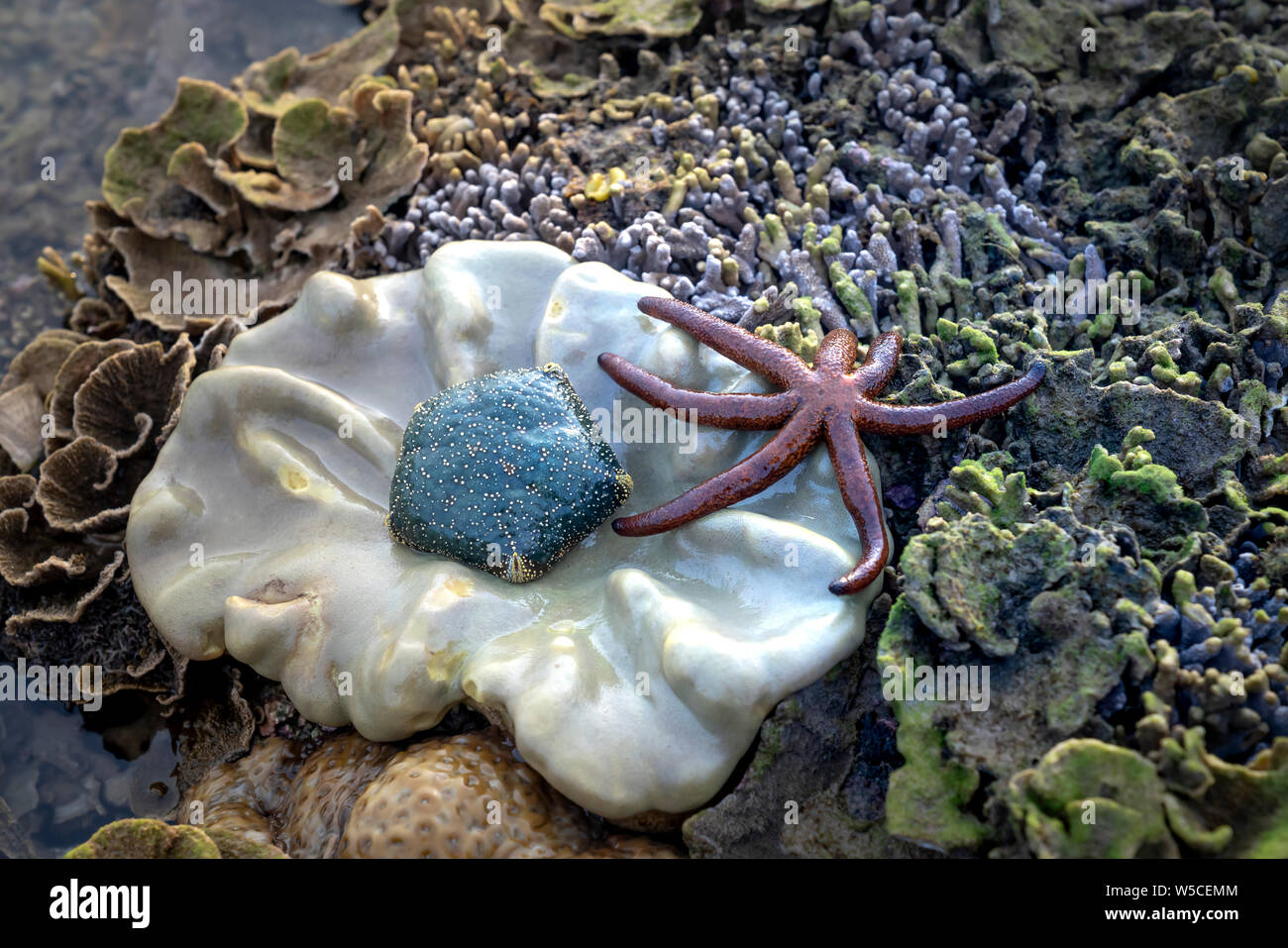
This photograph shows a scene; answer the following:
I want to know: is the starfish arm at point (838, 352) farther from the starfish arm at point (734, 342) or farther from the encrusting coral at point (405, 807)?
the encrusting coral at point (405, 807)

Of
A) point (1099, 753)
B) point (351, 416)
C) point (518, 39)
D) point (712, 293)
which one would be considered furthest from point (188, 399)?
point (1099, 753)

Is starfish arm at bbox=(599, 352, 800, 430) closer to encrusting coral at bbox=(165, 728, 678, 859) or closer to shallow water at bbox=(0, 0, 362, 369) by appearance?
encrusting coral at bbox=(165, 728, 678, 859)

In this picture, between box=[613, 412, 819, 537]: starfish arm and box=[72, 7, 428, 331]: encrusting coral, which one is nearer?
box=[613, 412, 819, 537]: starfish arm

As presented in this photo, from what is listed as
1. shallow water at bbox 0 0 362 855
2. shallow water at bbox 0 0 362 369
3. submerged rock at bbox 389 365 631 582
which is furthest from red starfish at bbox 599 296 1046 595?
shallow water at bbox 0 0 362 369

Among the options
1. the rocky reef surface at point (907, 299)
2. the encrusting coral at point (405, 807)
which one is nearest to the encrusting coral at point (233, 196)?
the rocky reef surface at point (907, 299)

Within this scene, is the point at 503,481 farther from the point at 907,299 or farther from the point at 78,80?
the point at 78,80

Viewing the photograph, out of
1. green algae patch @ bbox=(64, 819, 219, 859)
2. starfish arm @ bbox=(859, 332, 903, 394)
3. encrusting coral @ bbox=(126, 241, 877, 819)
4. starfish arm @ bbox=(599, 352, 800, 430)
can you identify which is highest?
starfish arm @ bbox=(859, 332, 903, 394)
